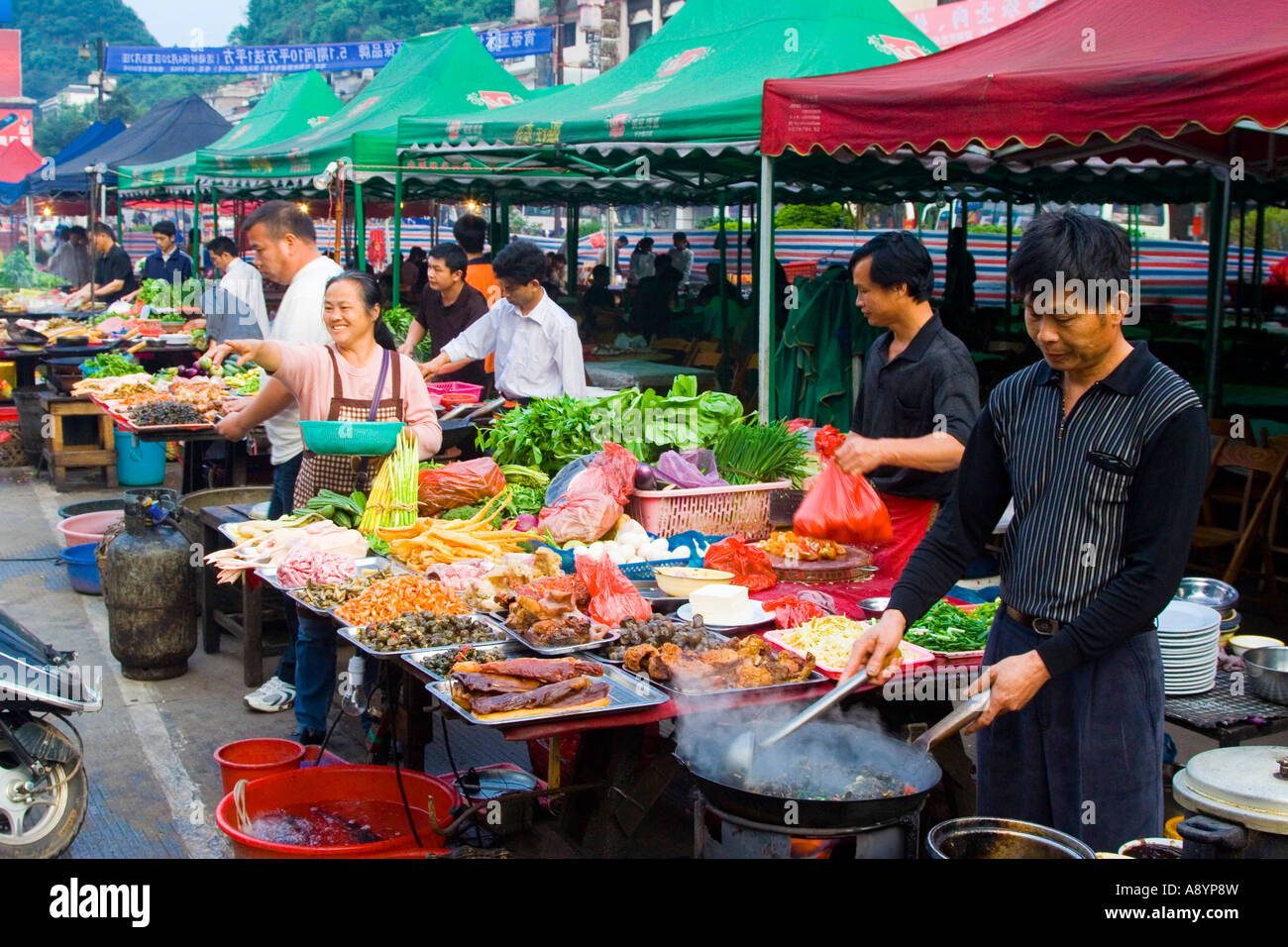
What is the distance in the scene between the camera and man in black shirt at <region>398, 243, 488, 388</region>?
9078mm

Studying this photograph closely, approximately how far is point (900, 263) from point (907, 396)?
48 centimetres

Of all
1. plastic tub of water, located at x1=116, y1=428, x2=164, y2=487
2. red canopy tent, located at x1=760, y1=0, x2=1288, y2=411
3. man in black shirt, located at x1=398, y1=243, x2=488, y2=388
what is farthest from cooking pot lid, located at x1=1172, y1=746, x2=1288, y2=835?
plastic tub of water, located at x1=116, y1=428, x2=164, y2=487

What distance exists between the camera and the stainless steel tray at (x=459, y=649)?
350 cm

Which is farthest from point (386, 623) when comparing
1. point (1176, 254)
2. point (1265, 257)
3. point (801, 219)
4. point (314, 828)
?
point (1265, 257)

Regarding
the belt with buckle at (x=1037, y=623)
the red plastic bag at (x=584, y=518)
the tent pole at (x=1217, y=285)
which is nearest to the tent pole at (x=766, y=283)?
the red plastic bag at (x=584, y=518)

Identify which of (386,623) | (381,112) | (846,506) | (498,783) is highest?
(381,112)

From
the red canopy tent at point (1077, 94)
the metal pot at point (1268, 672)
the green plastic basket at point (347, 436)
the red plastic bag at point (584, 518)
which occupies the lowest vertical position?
the metal pot at point (1268, 672)

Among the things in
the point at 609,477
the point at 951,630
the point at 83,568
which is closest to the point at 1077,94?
the point at 609,477

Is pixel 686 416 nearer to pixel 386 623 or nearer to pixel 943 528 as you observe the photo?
pixel 386 623

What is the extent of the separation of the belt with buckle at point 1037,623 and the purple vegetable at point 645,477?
→ 2.22m

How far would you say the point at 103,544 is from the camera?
6301mm

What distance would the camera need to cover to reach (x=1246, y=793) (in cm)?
265

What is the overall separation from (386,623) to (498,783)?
0.91m

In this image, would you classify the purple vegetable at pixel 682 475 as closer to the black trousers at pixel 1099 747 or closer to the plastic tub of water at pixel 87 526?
the black trousers at pixel 1099 747
